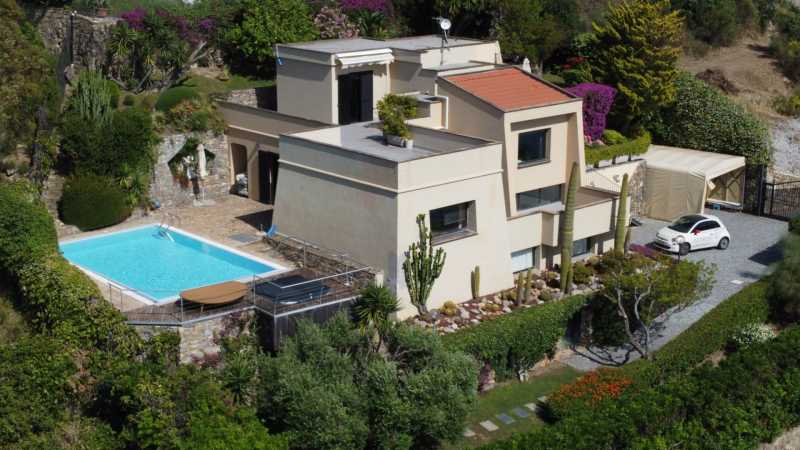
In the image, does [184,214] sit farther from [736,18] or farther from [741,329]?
[736,18]

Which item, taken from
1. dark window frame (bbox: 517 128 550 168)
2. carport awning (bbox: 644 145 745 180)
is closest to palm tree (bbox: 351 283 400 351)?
dark window frame (bbox: 517 128 550 168)

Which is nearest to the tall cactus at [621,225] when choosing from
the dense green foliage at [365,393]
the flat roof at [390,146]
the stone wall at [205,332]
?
the flat roof at [390,146]

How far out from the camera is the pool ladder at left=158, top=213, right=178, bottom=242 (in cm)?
3827

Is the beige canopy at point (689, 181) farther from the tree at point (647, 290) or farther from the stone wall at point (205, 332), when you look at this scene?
the stone wall at point (205, 332)

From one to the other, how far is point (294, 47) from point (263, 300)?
1544cm

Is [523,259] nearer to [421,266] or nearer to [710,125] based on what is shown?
[421,266]

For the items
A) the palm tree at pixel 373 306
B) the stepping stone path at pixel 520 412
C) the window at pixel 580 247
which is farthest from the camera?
the window at pixel 580 247

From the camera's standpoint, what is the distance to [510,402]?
31.3 m

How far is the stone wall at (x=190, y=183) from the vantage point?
41.7 m

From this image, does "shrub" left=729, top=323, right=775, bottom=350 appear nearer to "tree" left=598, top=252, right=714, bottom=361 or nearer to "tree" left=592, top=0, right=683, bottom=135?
"tree" left=598, top=252, right=714, bottom=361

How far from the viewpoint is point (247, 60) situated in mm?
50844

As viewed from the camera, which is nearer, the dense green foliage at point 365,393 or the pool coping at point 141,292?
the dense green foliage at point 365,393

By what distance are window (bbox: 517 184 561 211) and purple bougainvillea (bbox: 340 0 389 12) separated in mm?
19985

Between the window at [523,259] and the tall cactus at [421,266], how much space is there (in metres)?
5.34
